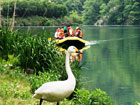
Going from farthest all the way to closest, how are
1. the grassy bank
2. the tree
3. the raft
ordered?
the tree < the raft < the grassy bank

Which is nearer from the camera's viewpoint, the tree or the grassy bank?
the grassy bank

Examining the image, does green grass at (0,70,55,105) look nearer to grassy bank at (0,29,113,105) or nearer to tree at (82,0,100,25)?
grassy bank at (0,29,113,105)

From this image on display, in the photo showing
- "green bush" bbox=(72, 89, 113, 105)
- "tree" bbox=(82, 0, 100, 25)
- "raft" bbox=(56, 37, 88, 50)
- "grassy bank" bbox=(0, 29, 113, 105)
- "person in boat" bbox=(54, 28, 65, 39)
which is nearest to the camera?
"green bush" bbox=(72, 89, 113, 105)

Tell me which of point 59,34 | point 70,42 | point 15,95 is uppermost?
point 15,95

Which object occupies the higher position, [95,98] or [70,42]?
[95,98]

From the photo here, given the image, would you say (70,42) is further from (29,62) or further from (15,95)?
(15,95)

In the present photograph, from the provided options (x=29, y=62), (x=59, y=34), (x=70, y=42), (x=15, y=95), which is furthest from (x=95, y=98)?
(x=70, y=42)

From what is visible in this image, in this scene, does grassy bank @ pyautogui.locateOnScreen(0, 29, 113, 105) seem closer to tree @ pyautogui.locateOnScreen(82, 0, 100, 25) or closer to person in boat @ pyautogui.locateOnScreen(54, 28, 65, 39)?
person in boat @ pyautogui.locateOnScreen(54, 28, 65, 39)

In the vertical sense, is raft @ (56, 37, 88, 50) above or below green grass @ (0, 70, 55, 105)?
below

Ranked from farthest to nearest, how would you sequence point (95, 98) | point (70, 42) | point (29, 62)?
point (70, 42), point (29, 62), point (95, 98)

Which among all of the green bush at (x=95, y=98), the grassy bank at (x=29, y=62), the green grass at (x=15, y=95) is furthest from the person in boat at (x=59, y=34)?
the green bush at (x=95, y=98)

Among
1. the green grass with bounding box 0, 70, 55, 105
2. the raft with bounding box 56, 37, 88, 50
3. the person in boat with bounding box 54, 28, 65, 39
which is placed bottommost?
the raft with bounding box 56, 37, 88, 50

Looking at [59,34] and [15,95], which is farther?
[59,34]

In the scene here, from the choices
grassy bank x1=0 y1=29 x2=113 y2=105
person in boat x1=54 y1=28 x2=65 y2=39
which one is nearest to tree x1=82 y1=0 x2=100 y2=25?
person in boat x1=54 y1=28 x2=65 y2=39
